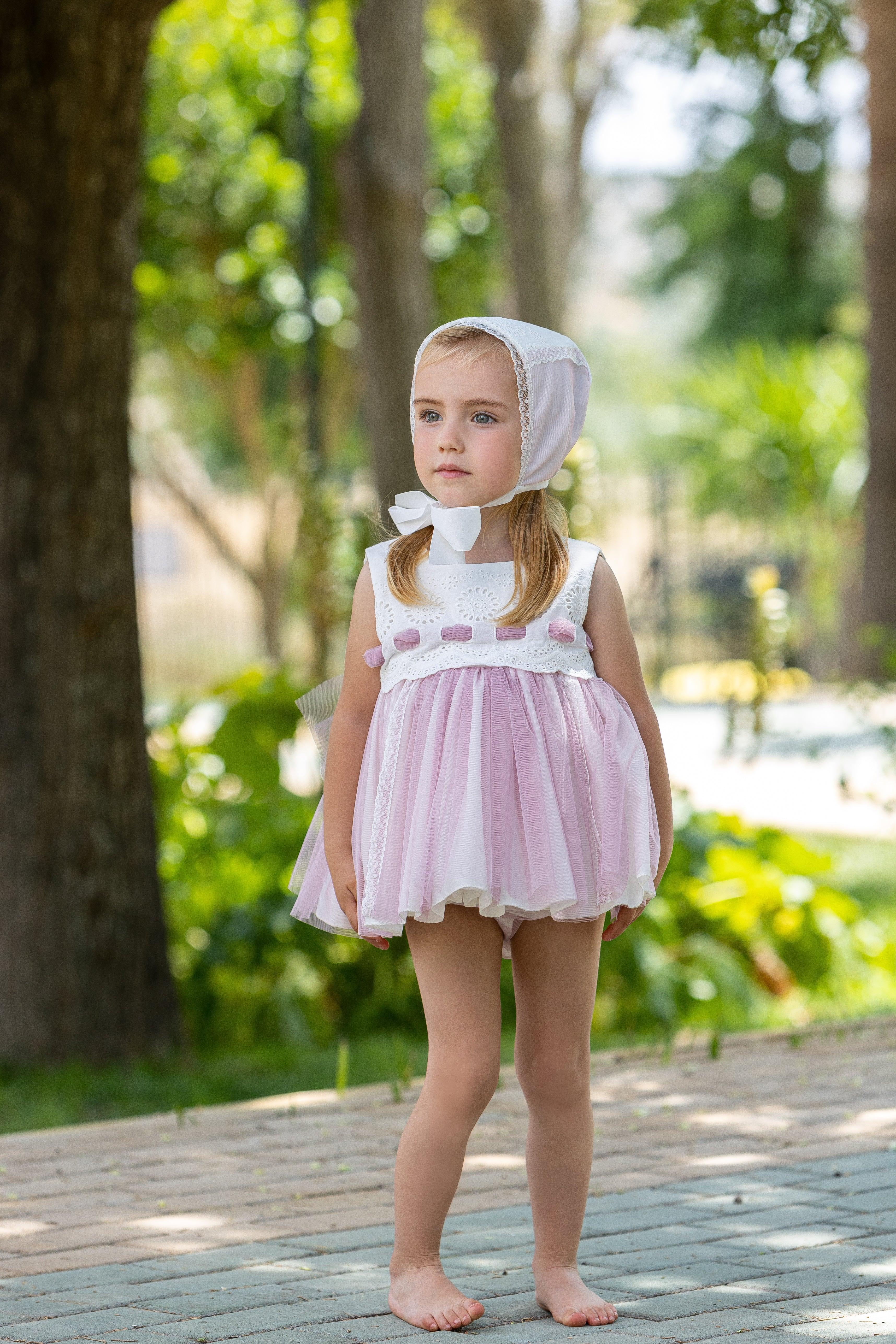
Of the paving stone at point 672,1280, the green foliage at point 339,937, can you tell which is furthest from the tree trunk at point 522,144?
the paving stone at point 672,1280

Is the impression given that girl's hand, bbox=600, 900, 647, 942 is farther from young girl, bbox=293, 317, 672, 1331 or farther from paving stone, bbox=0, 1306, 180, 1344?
paving stone, bbox=0, 1306, 180, 1344

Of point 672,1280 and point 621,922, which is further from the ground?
point 621,922

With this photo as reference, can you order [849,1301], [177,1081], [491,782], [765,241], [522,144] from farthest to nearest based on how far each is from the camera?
1. [765,241]
2. [522,144]
3. [177,1081]
4. [849,1301]
5. [491,782]

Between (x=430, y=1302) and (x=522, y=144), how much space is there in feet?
33.8

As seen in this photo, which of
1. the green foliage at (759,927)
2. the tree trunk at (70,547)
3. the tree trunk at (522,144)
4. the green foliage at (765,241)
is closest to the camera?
the tree trunk at (70,547)

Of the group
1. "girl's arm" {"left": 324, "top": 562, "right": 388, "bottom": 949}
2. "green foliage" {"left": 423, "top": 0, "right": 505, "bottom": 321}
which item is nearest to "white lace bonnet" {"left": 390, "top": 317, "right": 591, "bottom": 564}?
"girl's arm" {"left": 324, "top": 562, "right": 388, "bottom": 949}

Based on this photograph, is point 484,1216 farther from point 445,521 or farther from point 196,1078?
point 196,1078

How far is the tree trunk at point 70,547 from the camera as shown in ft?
16.0

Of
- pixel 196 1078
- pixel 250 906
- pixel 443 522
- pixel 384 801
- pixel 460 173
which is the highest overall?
pixel 460 173

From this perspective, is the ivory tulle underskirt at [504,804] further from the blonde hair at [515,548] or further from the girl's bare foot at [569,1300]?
the girl's bare foot at [569,1300]

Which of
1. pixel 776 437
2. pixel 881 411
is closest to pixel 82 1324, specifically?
pixel 881 411

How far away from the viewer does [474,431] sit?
265 cm

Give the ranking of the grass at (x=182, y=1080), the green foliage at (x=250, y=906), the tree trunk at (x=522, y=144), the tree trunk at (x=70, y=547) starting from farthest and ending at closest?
the tree trunk at (x=522, y=144)
the green foliage at (x=250, y=906)
the tree trunk at (x=70, y=547)
the grass at (x=182, y=1080)

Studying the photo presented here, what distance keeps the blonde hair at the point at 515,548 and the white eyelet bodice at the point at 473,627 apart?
14 mm
